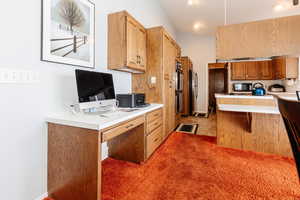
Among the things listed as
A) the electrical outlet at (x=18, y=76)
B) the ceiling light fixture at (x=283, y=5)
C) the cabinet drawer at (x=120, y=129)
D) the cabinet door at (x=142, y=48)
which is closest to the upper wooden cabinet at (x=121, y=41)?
the cabinet door at (x=142, y=48)

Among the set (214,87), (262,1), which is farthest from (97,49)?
(214,87)

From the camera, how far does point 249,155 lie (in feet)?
7.16

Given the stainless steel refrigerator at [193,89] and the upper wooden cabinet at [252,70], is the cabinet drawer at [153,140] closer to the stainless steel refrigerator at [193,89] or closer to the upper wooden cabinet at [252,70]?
the stainless steel refrigerator at [193,89]

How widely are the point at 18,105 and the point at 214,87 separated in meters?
6.36

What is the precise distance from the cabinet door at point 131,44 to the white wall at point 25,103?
0.86m

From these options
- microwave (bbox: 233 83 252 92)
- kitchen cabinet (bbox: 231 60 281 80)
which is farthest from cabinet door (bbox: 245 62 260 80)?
microwave (bbox: 233 83 252 92)

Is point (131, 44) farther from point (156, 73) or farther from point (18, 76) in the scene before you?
point (18, 76)

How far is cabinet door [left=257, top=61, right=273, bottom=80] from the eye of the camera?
4473 mm

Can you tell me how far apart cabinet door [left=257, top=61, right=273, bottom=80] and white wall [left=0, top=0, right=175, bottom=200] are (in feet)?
17.7

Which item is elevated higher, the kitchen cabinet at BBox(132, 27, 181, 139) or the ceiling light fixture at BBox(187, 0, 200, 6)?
the ceiling light fixture at BBox(187, 0, 200, 6)

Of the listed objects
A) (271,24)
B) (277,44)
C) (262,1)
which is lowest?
(277,44)

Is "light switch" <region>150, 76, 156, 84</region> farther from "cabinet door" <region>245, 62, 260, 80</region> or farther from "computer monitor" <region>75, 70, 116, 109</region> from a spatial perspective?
"cabinet door" <region>245, 62, 260, 80</region>

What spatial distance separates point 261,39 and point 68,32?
2.78 meters

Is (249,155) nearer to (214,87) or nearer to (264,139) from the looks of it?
(264,139)
